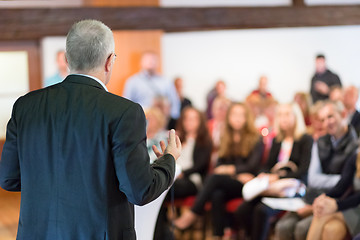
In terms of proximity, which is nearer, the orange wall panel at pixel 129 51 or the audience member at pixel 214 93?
the orange wall panel at pixel 129 51

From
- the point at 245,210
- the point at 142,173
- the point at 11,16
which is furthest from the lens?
the point at 11,16

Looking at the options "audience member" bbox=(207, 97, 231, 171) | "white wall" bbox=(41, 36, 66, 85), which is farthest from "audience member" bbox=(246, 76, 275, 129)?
"white wall" bbox=(41, 36, 66, 85)

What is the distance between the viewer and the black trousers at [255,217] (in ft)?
12.5

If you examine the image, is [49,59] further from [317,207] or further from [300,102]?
[317,207]

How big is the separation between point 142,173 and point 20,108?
421mm

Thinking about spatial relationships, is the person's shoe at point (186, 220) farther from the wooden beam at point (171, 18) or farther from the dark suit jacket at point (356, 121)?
the wooden beam at point (171, 18)

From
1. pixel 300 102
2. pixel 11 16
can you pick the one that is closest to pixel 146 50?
pixel 11 16

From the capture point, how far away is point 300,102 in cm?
697

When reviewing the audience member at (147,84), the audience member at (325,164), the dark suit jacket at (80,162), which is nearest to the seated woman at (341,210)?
the audience member at (325,164)

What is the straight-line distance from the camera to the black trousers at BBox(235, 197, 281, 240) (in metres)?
3.81

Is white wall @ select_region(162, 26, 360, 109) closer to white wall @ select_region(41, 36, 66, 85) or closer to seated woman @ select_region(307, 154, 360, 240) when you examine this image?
white wall @ select_region(41, 36, 66, 85)

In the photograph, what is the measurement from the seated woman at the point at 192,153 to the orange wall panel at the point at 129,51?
69.1 inches

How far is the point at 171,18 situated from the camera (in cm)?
633

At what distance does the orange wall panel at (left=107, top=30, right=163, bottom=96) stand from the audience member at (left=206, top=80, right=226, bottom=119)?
1.36 meters
